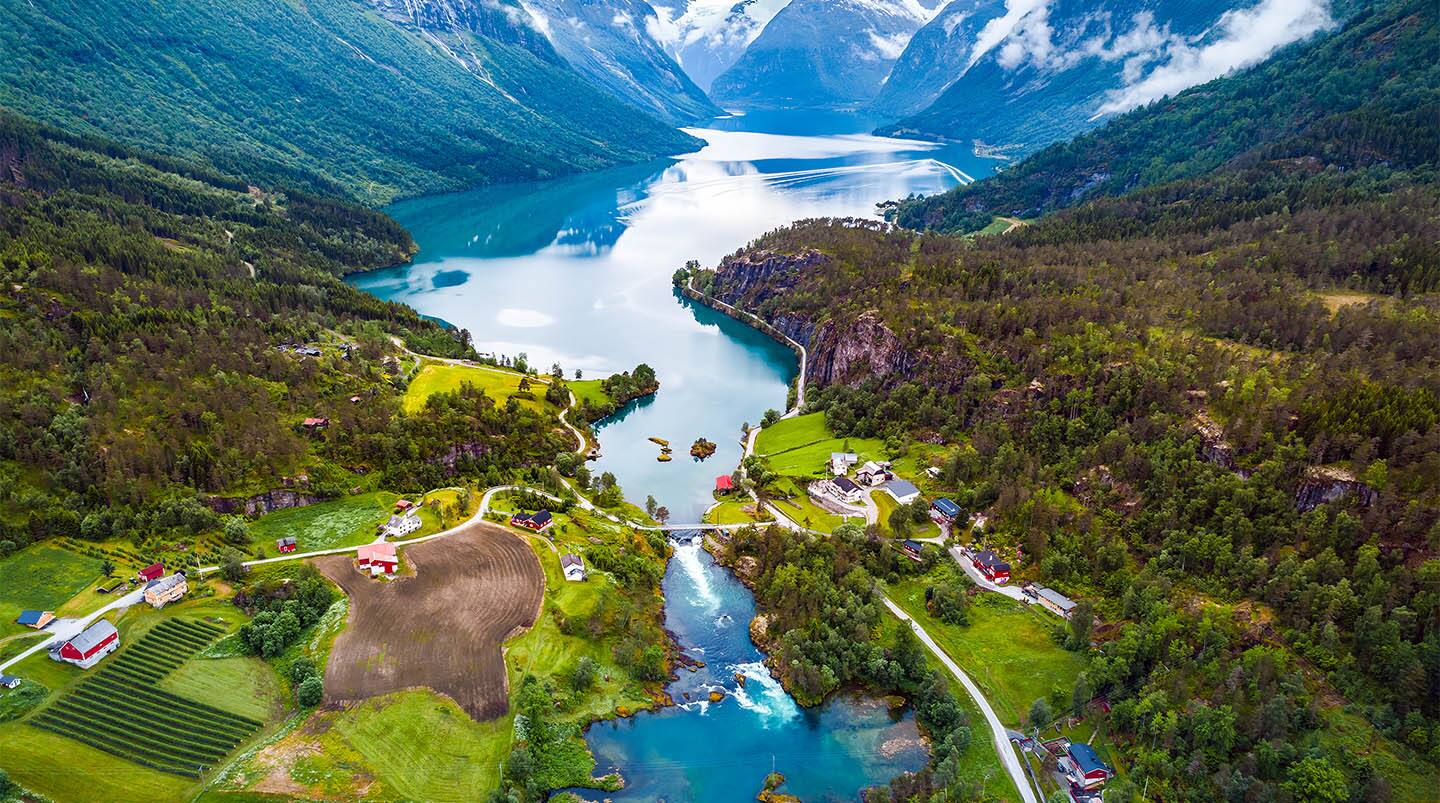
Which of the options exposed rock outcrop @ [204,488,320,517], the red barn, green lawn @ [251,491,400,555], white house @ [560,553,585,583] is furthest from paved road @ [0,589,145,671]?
white house @ [560,553,585,583]

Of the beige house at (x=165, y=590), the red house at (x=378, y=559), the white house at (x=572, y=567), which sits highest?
the white house at (x=572, y=567)

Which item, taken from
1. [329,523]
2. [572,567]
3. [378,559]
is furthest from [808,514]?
[329,523]

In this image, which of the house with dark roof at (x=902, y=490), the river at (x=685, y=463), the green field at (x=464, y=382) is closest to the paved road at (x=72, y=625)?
the green field at (x=464, y=382)

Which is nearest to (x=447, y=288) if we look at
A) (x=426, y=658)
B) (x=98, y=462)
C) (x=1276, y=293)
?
(x=98, y=462)

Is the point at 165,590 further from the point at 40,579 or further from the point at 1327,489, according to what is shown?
the point at 1327,489

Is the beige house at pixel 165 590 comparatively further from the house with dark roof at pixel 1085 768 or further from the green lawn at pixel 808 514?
the house with dark roof at pixel 1085 768

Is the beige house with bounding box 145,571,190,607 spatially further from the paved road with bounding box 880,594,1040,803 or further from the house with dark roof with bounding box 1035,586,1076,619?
the house with dark roof with bounding box 1035,586,1076,619
